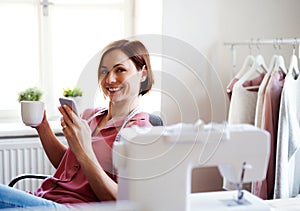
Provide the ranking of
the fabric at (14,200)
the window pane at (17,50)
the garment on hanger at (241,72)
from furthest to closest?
the window pane at (17,50) < the garment on hanger at (241,72) < the fabric at (14,200)

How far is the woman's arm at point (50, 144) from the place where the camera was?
5.06 feet

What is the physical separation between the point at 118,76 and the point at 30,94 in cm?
109

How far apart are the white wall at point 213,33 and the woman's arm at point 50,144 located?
72cm

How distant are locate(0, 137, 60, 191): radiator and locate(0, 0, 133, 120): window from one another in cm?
25

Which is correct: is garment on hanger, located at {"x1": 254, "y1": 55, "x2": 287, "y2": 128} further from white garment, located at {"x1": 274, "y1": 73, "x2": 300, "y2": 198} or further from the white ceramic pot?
the white ceramic pot

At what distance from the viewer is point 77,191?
1.35 m

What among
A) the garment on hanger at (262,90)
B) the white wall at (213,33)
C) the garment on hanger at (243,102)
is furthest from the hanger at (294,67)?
the white wall at (213,33)

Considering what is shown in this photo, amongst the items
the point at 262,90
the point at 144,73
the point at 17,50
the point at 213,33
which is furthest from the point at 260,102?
the point at 17,50

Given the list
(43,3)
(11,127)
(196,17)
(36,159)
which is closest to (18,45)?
(43,3)

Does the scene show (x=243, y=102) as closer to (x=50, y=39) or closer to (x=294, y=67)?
(x=294, y=67)

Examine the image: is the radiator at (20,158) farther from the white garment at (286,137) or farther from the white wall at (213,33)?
the white garment at (286,137)

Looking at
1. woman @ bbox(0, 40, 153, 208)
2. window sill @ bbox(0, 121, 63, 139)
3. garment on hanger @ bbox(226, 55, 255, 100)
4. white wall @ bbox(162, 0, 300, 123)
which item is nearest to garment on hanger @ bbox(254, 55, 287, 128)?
garment on hanger @ bbox(226, 55, 255, 100)

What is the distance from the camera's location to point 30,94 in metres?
2.28

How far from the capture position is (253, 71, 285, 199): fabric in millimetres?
1893
